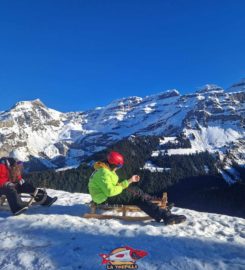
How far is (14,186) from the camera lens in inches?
637

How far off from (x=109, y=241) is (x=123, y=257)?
4.79ft

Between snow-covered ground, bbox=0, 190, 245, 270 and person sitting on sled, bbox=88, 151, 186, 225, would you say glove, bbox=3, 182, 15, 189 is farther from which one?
person sitting on sled, bbox=88, 151, 186, 225

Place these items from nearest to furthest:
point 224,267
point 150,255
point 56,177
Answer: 1. point 224,267
2. point 150,255
3. point 56,177

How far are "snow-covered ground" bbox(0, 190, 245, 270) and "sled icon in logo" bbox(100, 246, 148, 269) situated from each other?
0.56ft

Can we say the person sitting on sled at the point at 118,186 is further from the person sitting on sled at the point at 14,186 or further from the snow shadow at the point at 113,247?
the person sitting on sled at the point at 14,186

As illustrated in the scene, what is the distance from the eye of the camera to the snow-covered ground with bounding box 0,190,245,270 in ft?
33.1

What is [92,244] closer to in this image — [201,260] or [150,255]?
[150,255]

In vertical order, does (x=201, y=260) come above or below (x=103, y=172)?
below

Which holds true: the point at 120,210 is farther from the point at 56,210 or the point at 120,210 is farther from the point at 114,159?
the point at 114,159

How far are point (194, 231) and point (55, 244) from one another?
5028 millimetres

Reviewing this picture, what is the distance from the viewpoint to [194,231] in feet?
44.1

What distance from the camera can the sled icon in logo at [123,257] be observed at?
980cm

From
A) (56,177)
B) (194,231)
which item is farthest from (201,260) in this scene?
(56,177)

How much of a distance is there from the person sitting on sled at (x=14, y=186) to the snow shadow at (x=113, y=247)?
8.09 ft
